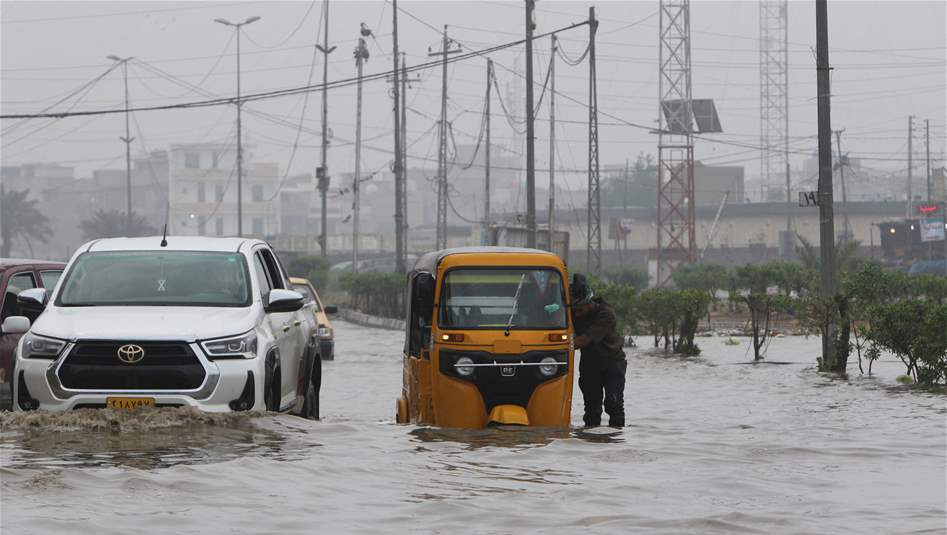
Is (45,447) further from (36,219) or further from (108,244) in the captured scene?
(36,219)

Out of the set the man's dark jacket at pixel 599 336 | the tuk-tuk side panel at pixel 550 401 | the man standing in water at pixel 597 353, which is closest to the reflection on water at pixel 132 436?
the tuk-tuk side panel at pixel 550 401

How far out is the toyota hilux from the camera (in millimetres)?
10320

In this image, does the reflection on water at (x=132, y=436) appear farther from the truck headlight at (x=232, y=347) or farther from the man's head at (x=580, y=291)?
the man's head at (x=580, y=291)

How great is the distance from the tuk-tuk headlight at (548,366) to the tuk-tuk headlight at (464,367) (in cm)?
60

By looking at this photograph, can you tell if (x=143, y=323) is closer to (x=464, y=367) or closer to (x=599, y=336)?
(x=464, y=367)

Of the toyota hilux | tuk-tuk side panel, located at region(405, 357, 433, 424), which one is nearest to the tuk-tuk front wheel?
tuk-tuk side panel, located at region(405, 357, 433, 424)

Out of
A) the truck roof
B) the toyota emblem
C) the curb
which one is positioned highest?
the truck roof

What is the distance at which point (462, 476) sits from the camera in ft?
33.4

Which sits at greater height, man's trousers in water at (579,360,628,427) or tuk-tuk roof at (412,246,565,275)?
tuk-tuk roof at (412,246,565,275)

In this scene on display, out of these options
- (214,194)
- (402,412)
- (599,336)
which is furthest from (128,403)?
(214,194)

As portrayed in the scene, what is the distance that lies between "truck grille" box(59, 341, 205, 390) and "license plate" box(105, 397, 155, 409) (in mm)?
96

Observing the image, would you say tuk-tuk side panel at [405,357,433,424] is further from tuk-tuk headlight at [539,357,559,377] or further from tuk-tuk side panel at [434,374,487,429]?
tuk-tuk headlight at [539,357,559,377]

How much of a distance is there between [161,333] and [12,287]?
4.07 meters

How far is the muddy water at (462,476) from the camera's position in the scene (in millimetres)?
8258
